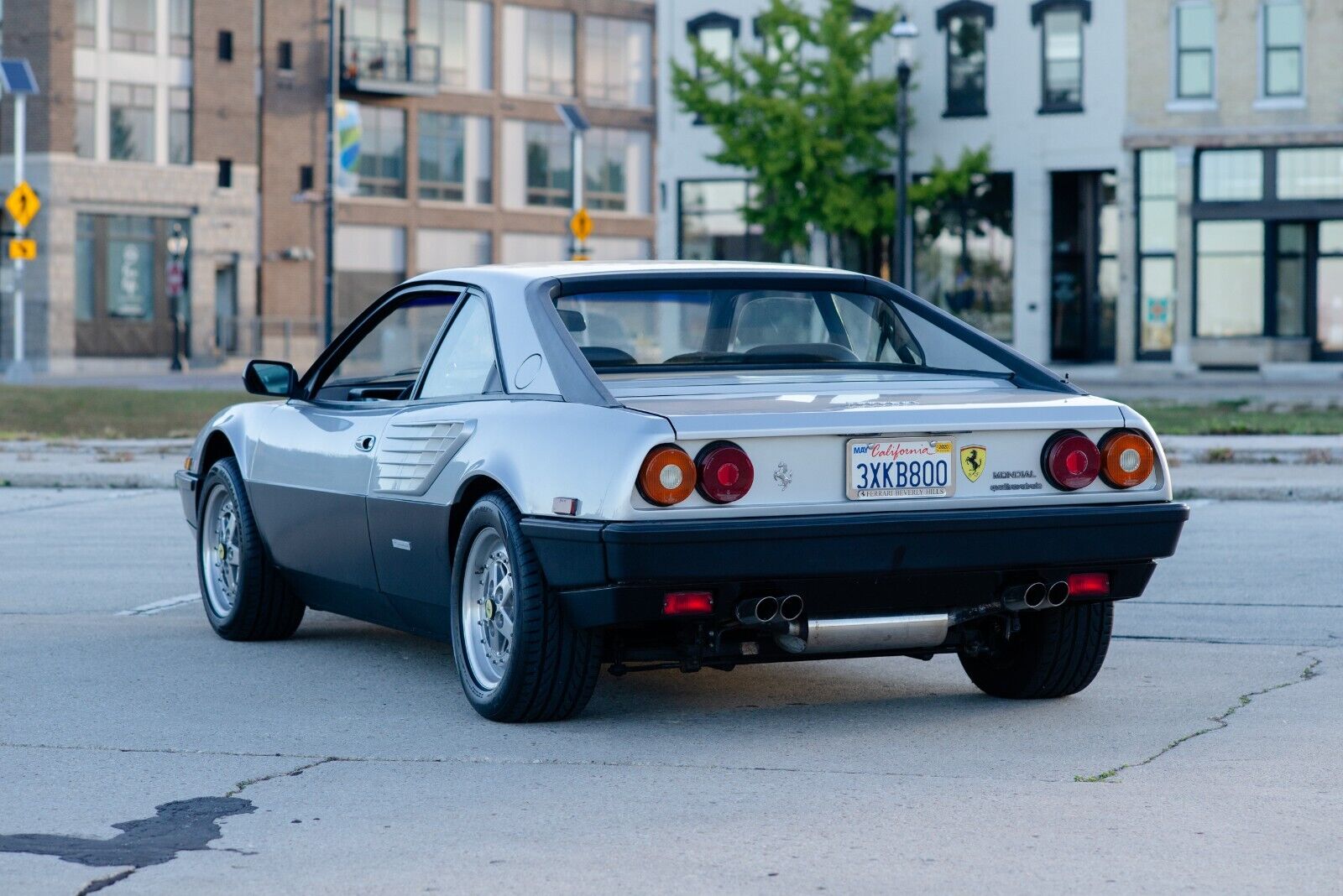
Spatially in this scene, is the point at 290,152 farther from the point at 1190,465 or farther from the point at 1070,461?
the point at 1070,461

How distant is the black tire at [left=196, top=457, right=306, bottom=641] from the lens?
27.3ft

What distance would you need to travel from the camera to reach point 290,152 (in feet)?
201

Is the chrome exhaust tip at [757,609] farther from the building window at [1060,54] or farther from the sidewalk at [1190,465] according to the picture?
the building window at [1060,54]

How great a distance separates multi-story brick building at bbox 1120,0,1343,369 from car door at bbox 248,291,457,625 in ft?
118

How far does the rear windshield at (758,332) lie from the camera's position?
22.8 feet

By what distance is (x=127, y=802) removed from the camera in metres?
5.42

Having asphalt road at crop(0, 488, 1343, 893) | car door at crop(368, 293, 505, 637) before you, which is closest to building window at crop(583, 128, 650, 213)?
asphalt road at crop(0, 488, 1343, 893)

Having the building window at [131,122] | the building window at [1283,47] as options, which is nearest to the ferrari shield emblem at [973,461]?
the building window at [1283,47]

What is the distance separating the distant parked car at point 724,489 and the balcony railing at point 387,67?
55614mm

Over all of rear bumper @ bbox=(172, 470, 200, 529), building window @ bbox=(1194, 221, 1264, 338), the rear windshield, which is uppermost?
building window @ bbox=(1194, 221, 1264, 338)

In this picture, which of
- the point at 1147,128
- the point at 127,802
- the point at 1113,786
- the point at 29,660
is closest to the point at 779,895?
the point at 1113,786

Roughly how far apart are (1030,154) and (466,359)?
3786 cm

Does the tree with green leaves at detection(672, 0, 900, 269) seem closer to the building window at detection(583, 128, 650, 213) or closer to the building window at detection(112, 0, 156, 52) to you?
the building window at detection(112, 0, 156, 52)

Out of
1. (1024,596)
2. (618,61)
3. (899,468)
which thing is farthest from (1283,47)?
(899,468)
